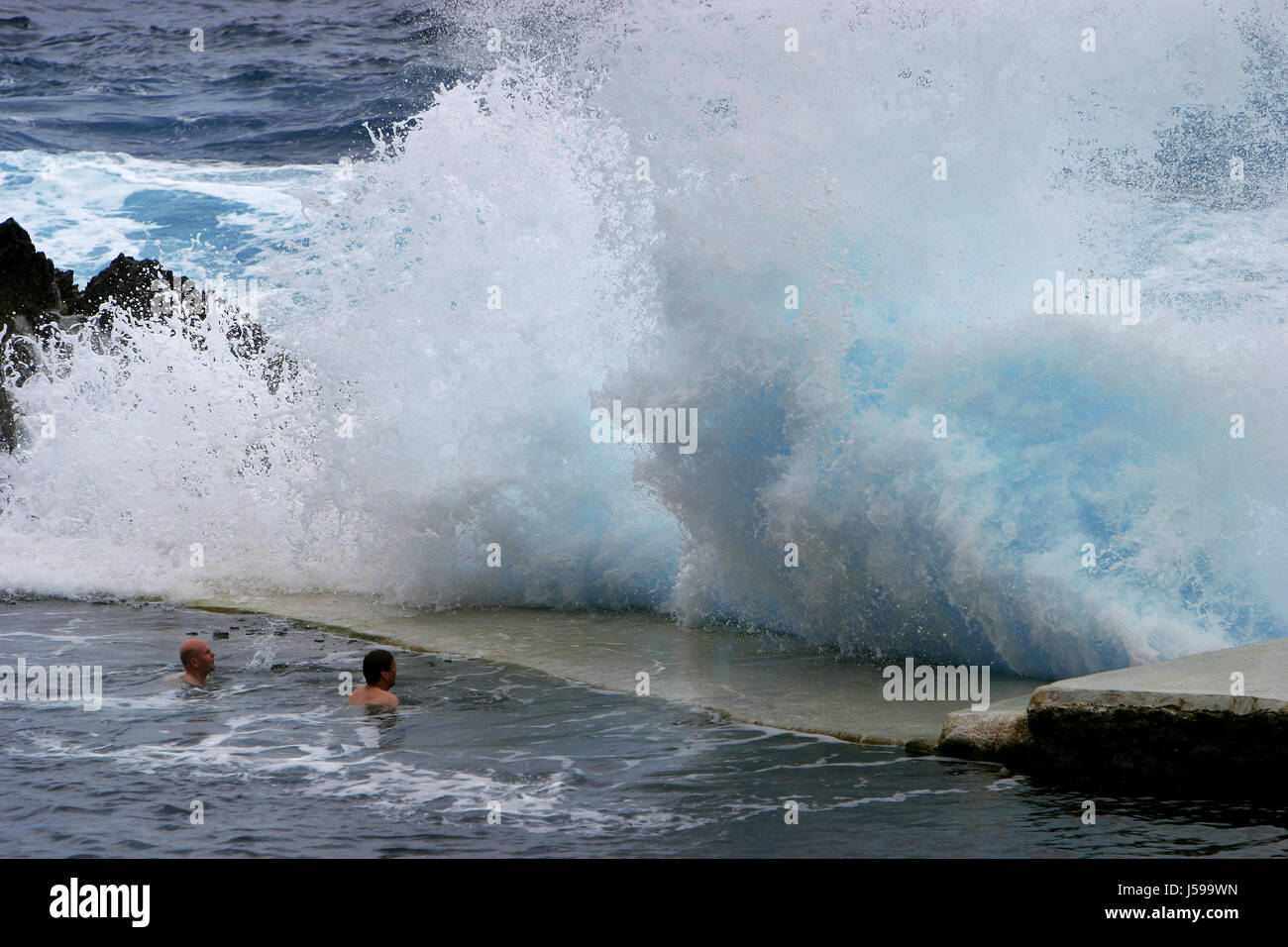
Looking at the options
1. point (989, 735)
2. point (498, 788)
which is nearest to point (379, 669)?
point (498, 788)

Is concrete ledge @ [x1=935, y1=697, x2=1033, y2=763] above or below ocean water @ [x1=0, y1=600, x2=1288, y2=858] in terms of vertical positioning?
above

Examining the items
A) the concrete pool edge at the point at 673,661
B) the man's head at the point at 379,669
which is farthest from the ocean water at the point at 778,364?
the man's head at the point at 379,669

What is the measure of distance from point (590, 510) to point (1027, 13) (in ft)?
16.8

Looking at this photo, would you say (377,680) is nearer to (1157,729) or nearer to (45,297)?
(1157,729)

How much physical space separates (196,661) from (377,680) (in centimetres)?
122

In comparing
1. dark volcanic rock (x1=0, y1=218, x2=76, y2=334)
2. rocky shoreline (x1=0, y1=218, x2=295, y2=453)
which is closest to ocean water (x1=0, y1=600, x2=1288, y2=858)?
rocky shoreline (x1=0, y1=218, x2=295, y2=453)

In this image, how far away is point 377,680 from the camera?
7285 mm

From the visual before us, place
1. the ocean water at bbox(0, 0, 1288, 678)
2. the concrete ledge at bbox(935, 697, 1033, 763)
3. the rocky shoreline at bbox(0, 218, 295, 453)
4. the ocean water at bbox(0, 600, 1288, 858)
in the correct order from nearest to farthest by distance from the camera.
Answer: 1. the ocean water at bbox(0, 600, 1288, 858)
2. the concrete ledge at bbox(935, 697, 1033, 763)
3. the ocean water at bbox(0, 0, 1288, 678)
4. the rocky shoreline at bbox(0, 218, 295, 453)

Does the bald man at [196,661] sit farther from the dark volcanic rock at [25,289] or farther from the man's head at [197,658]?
the dark volcanic rock at [25,289]

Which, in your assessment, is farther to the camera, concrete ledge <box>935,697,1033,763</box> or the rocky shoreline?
the rocky shoreline

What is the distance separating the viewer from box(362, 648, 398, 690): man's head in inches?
285

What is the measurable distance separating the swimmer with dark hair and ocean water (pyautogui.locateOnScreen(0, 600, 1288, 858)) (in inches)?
5.1

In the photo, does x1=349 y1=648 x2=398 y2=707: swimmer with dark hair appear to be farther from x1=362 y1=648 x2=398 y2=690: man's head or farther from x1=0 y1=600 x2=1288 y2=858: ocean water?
x1=0 y1=600 x2=1288 y2=858: ocean water

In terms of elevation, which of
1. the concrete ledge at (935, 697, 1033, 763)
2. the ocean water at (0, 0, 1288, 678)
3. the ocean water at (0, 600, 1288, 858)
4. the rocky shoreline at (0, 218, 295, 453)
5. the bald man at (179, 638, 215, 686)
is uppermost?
the rocky shoreline at (0, 218, 295, 453)
